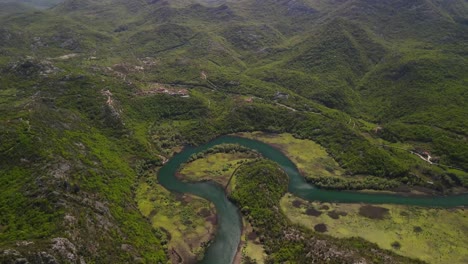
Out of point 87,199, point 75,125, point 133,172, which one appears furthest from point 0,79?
point 87,199

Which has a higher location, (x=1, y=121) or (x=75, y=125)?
(x=1, y=121)

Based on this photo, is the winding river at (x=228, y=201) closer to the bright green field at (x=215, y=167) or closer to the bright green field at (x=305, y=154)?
the bright green field at (x=215, y=167)

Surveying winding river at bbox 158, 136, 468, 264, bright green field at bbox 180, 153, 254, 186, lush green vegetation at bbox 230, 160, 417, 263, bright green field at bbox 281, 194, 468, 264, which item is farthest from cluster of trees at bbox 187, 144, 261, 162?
bright green field at bbox 281, 194, 468, 264

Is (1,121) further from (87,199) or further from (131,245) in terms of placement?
(131,245)

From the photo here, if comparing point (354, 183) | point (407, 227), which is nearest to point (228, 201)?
point (354, 183)

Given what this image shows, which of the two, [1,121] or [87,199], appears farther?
[1,121]

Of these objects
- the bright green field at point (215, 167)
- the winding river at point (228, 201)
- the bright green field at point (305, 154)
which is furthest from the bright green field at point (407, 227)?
the bright green field at point (215, 167)
